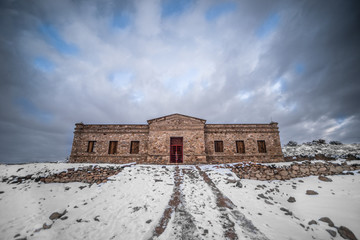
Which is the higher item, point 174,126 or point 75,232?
point 174,126

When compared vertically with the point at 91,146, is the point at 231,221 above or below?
below

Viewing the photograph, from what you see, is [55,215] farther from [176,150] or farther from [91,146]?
[91,146]

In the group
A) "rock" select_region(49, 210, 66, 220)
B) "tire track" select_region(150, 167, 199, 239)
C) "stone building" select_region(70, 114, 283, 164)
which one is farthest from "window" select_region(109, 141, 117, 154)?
"tire track" select_region(150, 167, 199, 239)

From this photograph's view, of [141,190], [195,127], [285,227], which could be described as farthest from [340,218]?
[195,127]

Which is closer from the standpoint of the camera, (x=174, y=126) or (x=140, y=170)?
(x=140, y=170)

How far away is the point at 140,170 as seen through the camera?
1029cm

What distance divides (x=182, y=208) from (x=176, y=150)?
1094 centimetres

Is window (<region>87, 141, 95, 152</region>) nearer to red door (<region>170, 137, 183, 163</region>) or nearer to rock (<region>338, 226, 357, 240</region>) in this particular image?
red door (<region>170, 137, 183, 163</region>)

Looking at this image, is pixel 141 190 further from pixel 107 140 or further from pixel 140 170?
pixel 107 140

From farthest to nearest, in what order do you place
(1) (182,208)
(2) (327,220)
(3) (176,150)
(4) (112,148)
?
(4) (112,148) < (3) (176,150) < (1) (182,208) < (2) (327,220)

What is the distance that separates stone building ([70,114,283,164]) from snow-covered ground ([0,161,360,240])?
7.71 meters

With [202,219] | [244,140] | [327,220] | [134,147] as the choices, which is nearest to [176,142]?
[134,147]

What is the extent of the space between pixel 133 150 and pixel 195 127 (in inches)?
337

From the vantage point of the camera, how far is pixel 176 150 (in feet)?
53.6
